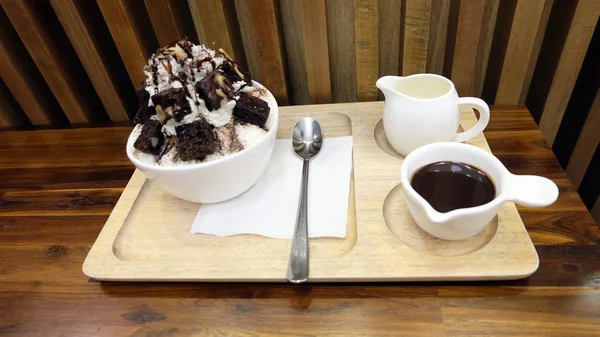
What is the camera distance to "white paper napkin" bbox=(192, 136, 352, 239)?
2.92 feet

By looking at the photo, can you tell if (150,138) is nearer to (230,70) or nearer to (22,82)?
(230,70)

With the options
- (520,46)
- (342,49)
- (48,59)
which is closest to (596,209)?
(520,46)

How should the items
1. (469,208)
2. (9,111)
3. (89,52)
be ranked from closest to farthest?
(469,208) → (89,52) → (9,111)

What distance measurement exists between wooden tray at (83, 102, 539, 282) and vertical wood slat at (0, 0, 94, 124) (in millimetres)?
524

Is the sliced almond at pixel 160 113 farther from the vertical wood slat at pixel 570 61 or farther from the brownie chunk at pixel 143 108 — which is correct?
the vertical wood slat at pixel 570 61

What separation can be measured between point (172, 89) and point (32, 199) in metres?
0.61

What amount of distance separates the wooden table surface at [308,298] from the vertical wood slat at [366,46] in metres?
0.41

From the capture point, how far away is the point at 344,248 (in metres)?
0.85

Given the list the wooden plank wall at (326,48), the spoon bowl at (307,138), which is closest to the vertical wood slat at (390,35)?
the wooden plank wall at (326,48)

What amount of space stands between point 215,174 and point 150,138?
168 millimetres

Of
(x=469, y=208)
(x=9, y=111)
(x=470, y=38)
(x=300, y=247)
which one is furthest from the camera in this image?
(x=9, y=111)

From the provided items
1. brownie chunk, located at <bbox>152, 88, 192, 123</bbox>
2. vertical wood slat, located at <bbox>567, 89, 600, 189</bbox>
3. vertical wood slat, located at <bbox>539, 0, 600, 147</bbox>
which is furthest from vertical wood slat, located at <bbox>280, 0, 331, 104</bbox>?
vertical wood slat, located at <bbox>567, 89, 600, 189</bbox>

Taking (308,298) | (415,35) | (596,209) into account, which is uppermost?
(415,35)

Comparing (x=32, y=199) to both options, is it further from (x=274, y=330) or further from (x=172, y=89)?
(x=274, y=330)
